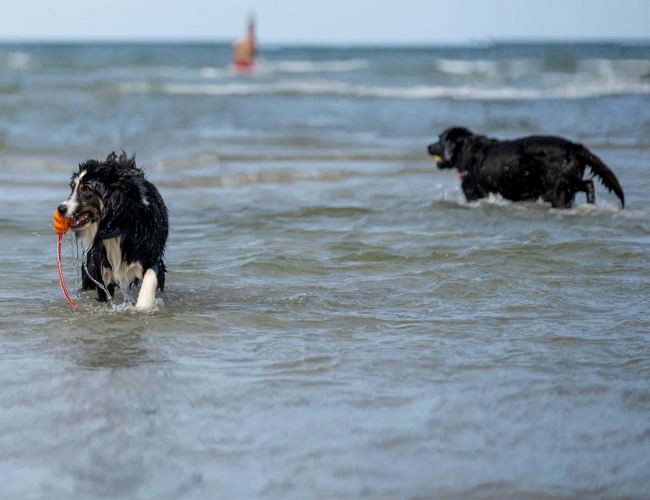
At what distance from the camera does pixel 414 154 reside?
A: 1406 centimetres

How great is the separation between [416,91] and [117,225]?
26071 mm

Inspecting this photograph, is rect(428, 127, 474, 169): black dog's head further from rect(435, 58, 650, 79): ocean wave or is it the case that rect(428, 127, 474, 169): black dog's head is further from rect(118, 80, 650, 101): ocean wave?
rect(435, 58, 650, 79): ocean wave

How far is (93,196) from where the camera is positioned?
5.11 meters

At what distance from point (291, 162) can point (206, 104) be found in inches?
434

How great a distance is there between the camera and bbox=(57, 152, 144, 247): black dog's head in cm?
506

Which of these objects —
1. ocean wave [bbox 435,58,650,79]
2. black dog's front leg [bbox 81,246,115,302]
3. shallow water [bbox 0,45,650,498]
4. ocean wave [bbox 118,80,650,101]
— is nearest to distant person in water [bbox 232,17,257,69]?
ocean wave [bbox 435,58,650,79]

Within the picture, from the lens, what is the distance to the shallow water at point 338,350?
10.5 feet

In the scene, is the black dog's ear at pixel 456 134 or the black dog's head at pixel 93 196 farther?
the black dog's ear at pixel 456 134

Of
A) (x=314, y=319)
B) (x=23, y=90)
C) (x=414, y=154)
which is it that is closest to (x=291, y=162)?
(x=414, y=154)

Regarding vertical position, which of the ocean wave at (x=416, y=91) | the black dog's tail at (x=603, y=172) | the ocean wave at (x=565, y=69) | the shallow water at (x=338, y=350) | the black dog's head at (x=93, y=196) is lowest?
the shallow water at (x=338, y=350)

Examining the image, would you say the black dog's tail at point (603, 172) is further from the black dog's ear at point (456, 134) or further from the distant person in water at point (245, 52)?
the distant person in water at point (245, 52)

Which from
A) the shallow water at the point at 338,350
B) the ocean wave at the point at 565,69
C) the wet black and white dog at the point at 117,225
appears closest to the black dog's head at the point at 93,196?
the wet black and white dog at the point at 117,225

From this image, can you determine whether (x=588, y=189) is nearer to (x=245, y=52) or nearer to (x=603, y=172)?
(x=603, y=172)

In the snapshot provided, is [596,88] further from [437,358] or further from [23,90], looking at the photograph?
[437,358]
